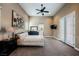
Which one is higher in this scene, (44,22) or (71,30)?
(44,22)

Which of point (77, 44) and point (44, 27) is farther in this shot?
point (44, 27)

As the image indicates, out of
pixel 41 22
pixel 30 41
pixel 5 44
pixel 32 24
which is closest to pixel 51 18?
pixel 41 22

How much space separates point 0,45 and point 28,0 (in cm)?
165

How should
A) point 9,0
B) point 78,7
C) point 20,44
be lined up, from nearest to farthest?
1. point 9,0
2. point 78,7
3. point 20,44

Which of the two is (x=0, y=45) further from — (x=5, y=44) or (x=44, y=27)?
(x=44, y=27)

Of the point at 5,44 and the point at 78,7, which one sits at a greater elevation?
the point at 78,7

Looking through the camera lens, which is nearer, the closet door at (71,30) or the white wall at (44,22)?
the closet door at (71,30)

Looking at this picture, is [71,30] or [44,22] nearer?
[71,30]

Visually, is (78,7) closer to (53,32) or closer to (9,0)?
A: (9,0)

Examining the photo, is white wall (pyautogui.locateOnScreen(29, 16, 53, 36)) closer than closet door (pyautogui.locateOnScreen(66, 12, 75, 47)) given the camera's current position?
No

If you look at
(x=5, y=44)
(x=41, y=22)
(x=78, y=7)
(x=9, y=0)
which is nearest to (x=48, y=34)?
(x=41, y=22)

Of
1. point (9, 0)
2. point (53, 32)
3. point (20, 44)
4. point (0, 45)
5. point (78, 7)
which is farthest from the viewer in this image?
point (53, 32)

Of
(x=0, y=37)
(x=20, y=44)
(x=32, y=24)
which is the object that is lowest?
(x=20, y=44)

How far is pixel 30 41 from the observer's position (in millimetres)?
5344
